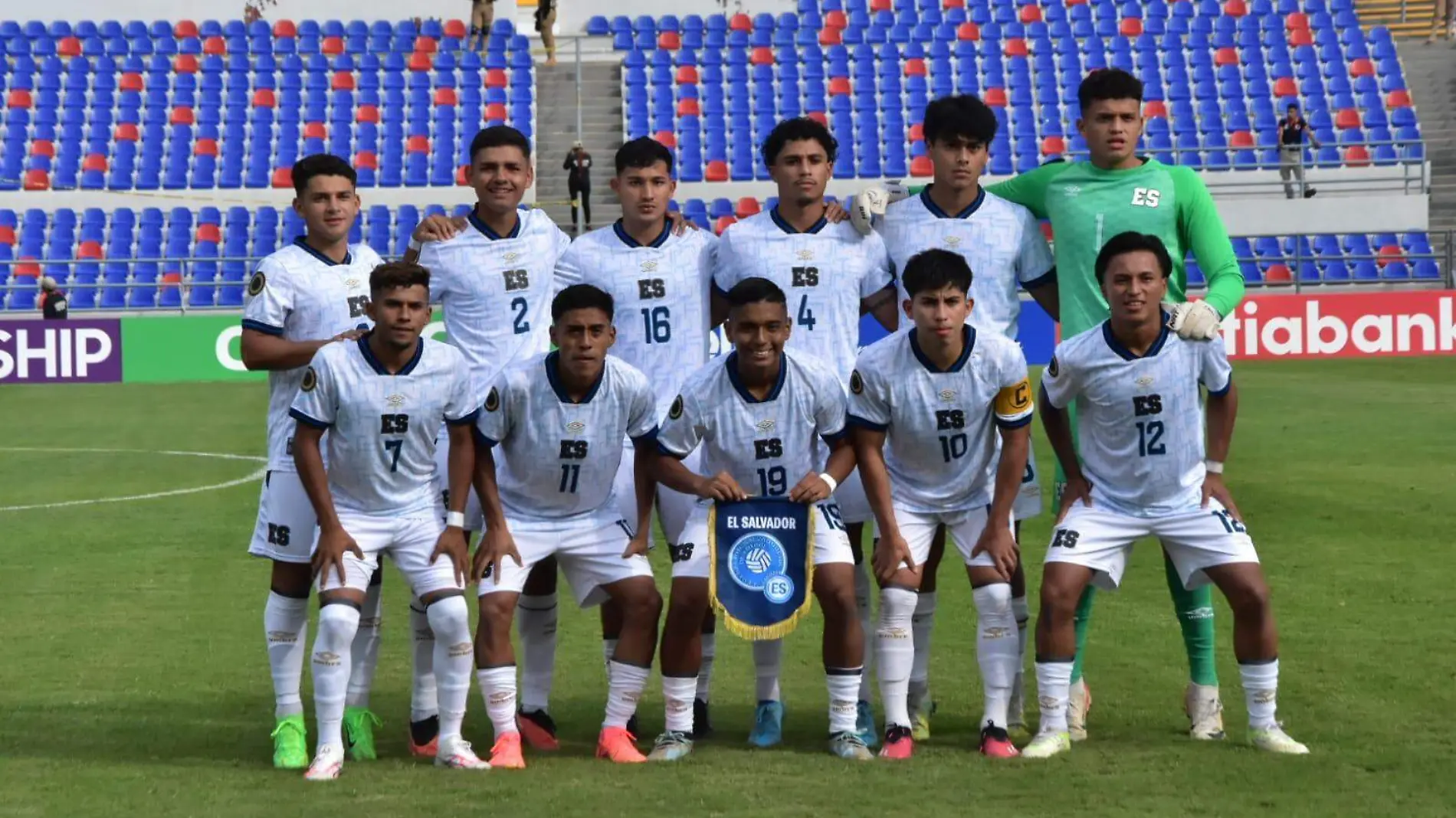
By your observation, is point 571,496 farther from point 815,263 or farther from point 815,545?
point 815,263

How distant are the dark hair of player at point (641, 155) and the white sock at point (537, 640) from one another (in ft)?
5.14

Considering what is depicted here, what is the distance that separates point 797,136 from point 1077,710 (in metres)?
2.23

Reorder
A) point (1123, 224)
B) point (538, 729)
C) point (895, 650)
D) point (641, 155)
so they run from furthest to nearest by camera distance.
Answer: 1. point (641, 155)
2. point (1123, 224)
3. point (538, 729)
4. point (895, 650)

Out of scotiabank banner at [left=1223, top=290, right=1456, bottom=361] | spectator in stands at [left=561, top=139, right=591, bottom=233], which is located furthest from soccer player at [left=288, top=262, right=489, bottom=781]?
spectator in stands at [left=561, top=139, right=591, bottom=233]

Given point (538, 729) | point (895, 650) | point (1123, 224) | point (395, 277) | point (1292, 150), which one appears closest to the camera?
point (395, 277)

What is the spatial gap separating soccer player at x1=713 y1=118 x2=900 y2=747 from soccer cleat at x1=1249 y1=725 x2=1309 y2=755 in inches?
52.8

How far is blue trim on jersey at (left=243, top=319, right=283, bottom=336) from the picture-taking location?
20.1ft

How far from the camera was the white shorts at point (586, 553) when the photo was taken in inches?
240

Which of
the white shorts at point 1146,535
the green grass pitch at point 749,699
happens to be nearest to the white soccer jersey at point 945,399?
the white shorts at point 1146,535

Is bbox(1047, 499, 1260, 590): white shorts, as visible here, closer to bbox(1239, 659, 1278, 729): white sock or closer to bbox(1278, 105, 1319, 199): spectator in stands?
bbox(1239, 659, 1278, 729): white sock

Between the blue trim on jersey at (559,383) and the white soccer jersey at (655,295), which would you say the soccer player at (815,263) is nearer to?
the white soccer jersey at (655,295)

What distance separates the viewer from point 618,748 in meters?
5.93

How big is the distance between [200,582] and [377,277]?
4508mm

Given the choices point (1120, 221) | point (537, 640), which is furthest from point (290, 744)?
point (1120, 221)
